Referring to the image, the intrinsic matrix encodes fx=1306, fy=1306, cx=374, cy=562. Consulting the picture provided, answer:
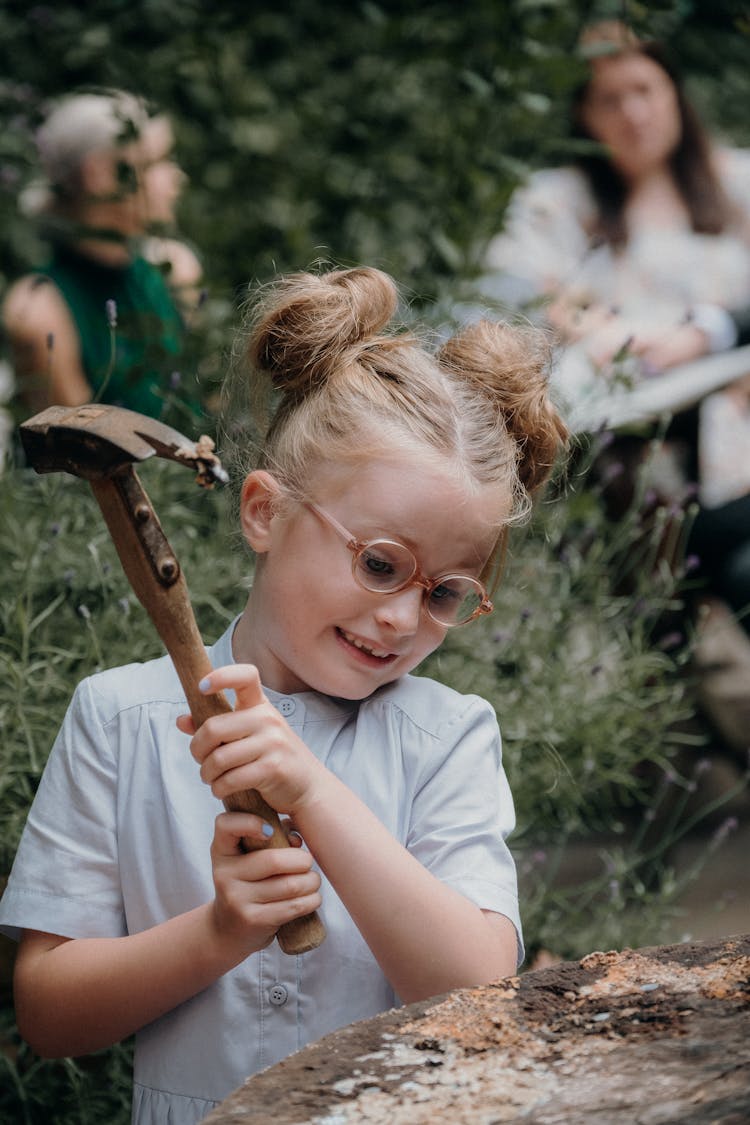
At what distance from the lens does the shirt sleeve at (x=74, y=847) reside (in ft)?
4.59

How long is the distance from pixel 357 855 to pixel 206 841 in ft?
0.82

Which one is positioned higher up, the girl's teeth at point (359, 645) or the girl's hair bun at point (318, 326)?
the girl's hair bun at point (318, 326)

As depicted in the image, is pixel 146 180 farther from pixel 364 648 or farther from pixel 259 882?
pixel 259 882

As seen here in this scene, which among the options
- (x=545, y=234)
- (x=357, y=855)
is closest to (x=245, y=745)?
(x=357, y=855)

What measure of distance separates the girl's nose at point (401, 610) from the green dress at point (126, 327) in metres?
0.96

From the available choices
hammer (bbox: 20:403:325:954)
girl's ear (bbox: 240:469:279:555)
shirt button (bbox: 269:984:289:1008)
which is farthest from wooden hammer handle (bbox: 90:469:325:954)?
girl's ear (bbox: 240:469:279:555)

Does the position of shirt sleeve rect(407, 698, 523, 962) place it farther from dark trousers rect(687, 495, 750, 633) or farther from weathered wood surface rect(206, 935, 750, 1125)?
→ dark trousers rect(687, 495, 750, 633)

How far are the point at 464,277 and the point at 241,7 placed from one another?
1.28m

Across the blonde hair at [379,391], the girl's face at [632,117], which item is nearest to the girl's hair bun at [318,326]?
the blonde hair at [379,391]

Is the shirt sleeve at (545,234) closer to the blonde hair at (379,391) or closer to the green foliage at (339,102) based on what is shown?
the green foliage at (339,102)

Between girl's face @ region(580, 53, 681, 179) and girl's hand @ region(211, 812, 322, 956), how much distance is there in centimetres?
286

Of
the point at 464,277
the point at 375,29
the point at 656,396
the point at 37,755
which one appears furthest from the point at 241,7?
the point at 37,755

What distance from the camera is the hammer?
1138 mm

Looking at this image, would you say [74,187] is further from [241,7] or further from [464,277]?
[464,277]
